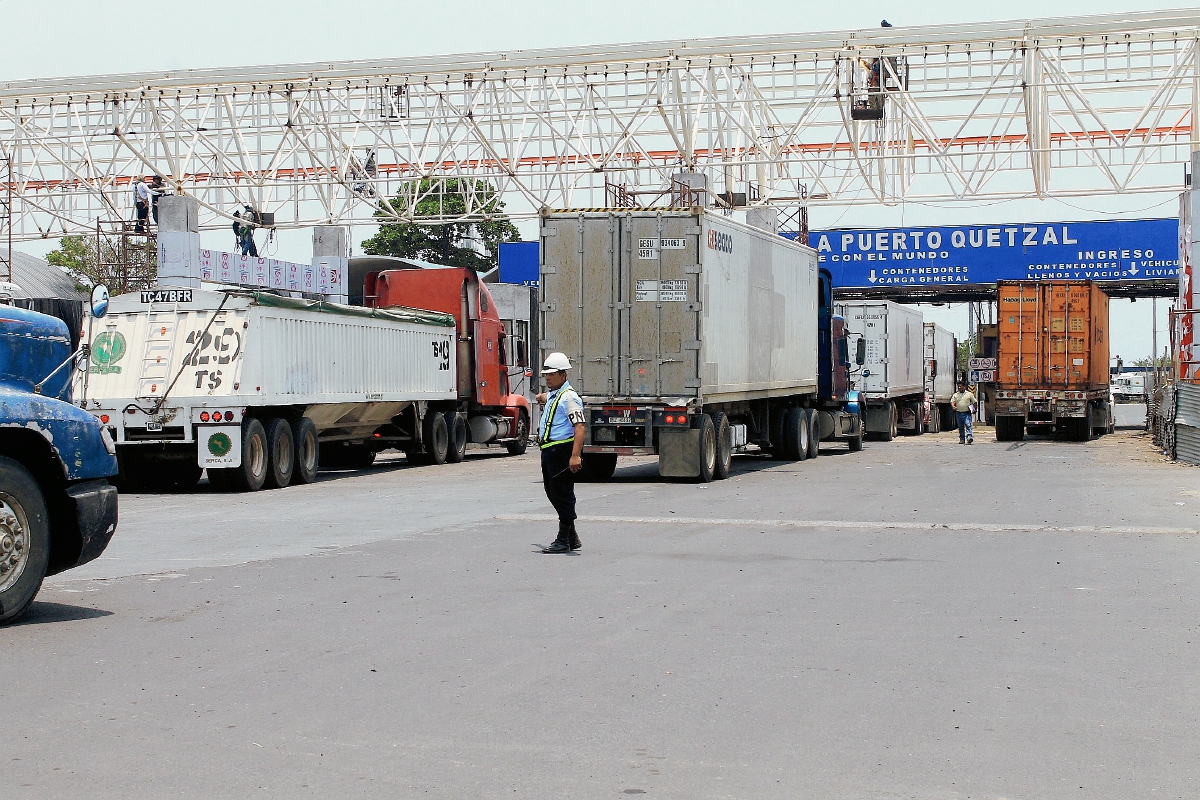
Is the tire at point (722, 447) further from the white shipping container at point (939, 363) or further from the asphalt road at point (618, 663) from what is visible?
the white shipping container at point (939, 363)

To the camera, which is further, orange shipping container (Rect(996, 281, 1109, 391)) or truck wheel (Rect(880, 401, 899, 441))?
truck wheel (Rect(880, 401, 899, 441))

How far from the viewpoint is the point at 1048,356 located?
36.2m

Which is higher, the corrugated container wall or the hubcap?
the corrugated container wall

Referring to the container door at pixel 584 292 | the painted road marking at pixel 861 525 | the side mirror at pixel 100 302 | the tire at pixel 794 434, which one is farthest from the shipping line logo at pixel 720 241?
the side mirror at pixel 100 302

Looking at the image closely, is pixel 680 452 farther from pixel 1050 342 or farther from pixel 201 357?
pixel 1050 342

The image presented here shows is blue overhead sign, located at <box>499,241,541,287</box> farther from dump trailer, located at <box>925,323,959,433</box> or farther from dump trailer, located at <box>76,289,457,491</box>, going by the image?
dump trailer, located at <box>76,289,457,491</box>

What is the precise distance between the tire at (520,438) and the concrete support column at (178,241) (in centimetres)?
830

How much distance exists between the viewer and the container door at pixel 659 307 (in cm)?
2119

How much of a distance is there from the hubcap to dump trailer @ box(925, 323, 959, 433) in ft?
130

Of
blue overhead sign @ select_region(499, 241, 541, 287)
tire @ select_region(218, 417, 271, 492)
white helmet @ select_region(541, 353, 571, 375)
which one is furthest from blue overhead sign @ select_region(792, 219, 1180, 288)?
A: white helmet @ select_region(541, 353, 571, 375)

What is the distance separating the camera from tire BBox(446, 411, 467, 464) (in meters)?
28.5

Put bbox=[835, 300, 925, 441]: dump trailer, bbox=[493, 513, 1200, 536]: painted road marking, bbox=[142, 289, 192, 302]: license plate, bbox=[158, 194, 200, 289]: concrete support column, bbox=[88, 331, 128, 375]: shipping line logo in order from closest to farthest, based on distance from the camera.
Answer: bbox=[493, 513, 1200, 536]: painted road marking → bbox=[88, 331, 128, 375]: shipping line logo → bbox=[142, 289, 192, 302]: license plate → bbox=[158, 194, 200, 289]: concrete support column → bbox=[835, 300, 925, 441]: dump trailer

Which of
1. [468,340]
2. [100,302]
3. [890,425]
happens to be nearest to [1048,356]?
[890,425]

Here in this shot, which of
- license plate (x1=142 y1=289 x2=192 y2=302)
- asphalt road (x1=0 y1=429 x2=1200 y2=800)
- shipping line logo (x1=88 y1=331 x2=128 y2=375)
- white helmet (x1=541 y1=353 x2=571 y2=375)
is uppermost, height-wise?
license plate (x1=142 y1=289 x2=192 y2=302)
